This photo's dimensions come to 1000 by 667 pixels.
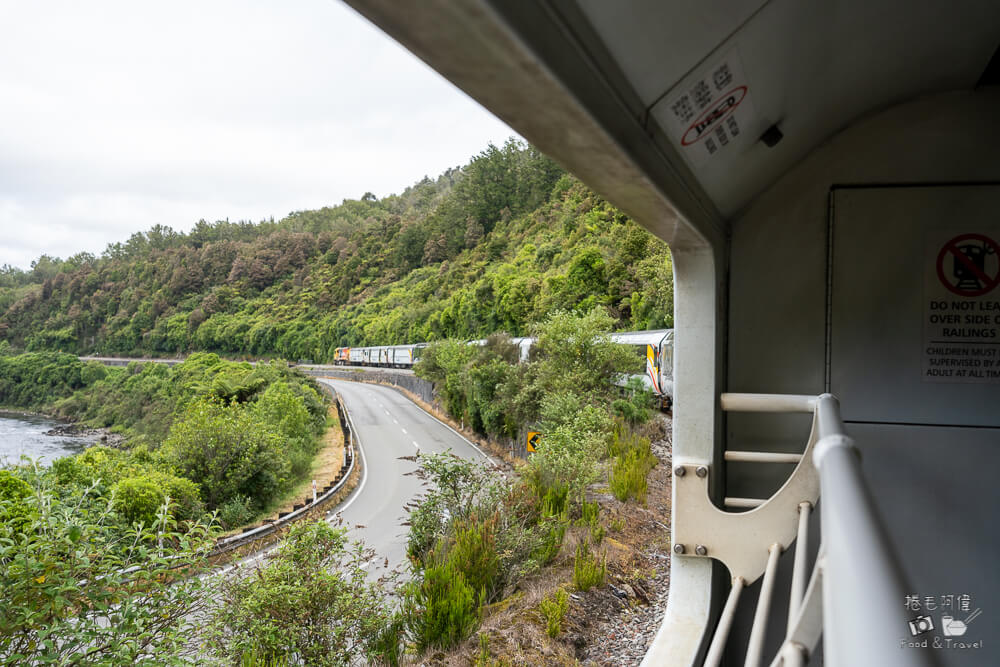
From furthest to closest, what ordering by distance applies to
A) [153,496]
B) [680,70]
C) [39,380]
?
[39,380]
[153,496]
[680,70]

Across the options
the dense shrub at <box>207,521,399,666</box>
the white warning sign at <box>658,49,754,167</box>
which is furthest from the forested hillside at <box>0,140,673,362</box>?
the white warning sign at <box>658,49,754,167</box>

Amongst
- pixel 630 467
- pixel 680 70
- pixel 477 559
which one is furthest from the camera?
pixel 630 467

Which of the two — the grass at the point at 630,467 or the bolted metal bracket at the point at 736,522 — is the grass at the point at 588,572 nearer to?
the grass at the point at 630,467

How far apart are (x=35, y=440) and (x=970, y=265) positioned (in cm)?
4811

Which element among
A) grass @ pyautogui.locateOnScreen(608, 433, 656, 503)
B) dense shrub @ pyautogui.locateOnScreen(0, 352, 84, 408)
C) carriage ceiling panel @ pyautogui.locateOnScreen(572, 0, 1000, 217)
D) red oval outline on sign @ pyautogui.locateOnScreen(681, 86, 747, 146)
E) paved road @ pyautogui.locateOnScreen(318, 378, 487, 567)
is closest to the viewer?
carriage ceiling panel @ pyautogui.locateOnScreen(572, 0, 1000, 217)

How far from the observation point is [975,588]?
2.42 meters

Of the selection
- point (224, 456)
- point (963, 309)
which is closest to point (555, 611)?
point (963, 309)

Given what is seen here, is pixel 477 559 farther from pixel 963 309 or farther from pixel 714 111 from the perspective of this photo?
pixel 714 111

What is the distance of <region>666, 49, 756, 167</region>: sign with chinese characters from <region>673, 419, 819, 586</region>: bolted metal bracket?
1.07 metres

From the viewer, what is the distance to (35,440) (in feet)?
124

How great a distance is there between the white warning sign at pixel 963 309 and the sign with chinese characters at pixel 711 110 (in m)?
1.45

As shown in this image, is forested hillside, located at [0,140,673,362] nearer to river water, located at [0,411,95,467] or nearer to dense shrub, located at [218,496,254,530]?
dense shrub, located at [218,496,254,530]

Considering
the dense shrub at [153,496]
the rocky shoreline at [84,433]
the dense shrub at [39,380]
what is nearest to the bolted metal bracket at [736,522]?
the dense shrub at [153,496]

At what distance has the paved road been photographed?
14.2m
